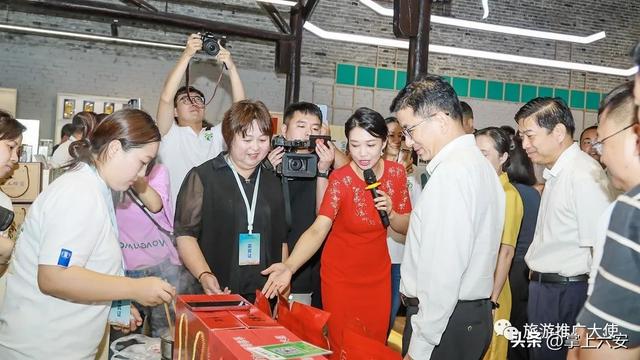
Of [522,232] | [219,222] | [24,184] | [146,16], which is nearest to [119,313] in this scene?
[219,222]

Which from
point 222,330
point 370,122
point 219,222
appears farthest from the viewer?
point 370,122

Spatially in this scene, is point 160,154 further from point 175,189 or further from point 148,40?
point 148,40

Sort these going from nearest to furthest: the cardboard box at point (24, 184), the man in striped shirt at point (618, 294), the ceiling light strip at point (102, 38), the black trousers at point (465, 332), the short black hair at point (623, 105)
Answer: the man in striped shirt at point (618, 294) → the short black hair at point (623, 105) → the black trousers at point (465, 332) → the cardboard box at point (24, 184) → the ceiling light strip at point (102, 38)

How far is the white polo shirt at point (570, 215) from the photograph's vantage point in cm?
238

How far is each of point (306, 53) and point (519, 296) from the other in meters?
7.45

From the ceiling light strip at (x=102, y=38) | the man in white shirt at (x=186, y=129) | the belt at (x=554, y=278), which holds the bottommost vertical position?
the belt at (x=554, y=278)

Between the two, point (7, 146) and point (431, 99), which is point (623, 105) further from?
point (7, 146)

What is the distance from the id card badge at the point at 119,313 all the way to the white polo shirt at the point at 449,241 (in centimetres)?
98

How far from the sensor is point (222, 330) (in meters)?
1.43

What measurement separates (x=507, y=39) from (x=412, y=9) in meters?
7.04

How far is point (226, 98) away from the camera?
9578 mm

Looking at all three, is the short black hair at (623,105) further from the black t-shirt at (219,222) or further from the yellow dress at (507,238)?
the yellow dress at (507,238)

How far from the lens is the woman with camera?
2.30 meters

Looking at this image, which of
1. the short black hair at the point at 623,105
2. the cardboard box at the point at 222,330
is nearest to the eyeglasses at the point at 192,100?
the cardboard box at the point at 222,330
